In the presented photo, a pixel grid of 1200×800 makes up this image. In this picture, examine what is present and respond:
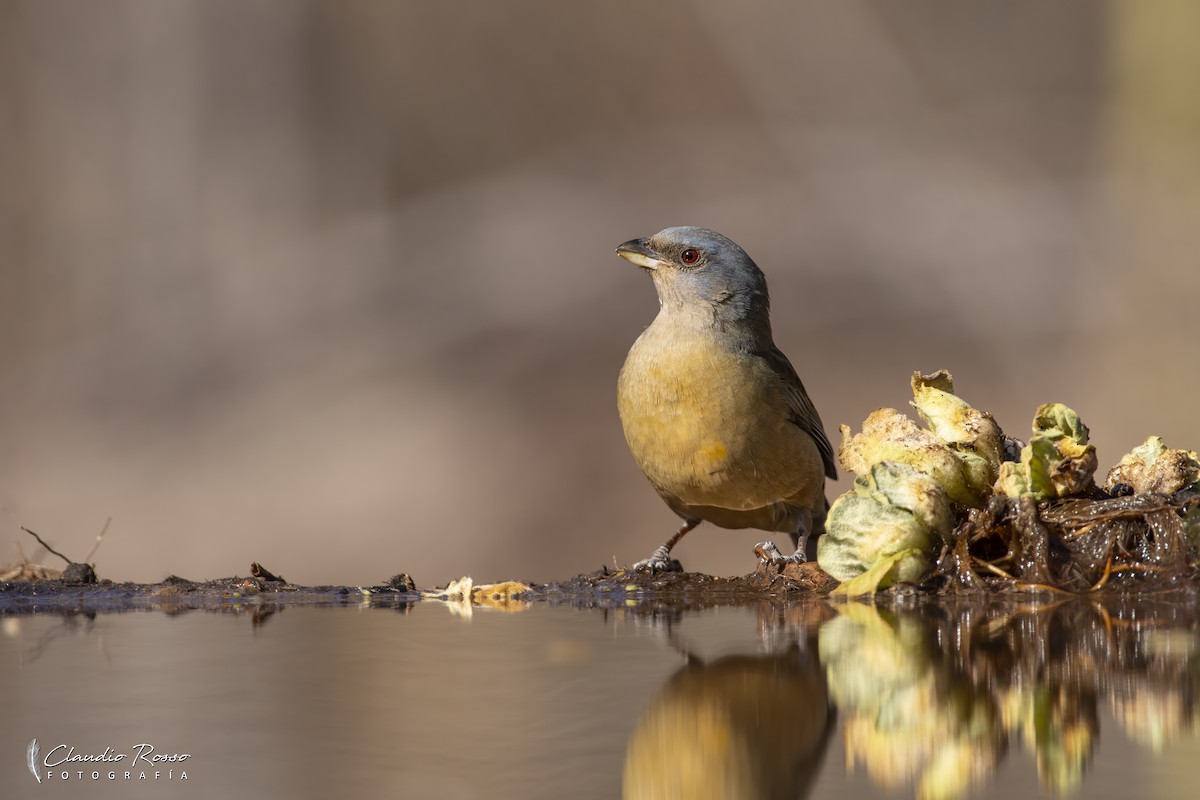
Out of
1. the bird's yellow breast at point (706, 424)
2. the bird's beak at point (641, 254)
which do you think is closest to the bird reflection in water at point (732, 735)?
the bird's yellow breast at point (706, 424)

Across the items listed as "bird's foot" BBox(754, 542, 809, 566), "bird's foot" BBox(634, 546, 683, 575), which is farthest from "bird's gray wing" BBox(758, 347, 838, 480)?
"bird's foot" BBox(754, 542, 809, 566)

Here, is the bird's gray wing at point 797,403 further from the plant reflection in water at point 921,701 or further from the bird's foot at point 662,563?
the plant reflection in water at point 921,701

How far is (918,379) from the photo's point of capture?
4121mm

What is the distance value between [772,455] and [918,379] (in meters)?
1.35

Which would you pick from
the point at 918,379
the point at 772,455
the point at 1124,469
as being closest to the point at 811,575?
the point at 918,379

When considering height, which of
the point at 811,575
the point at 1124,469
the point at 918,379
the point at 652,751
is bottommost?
the point at 652,751

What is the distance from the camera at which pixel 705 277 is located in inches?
234

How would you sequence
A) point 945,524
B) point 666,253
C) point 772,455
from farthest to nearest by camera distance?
point 666,253, point 772,455, point 945,524

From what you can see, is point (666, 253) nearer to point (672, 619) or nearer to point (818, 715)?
point (672, 619)

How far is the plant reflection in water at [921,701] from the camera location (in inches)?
65.6

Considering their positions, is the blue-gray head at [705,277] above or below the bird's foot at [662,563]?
above

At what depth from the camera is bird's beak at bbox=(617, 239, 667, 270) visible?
6043 millimetres

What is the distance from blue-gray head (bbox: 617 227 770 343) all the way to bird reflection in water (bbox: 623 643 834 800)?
3.56 m

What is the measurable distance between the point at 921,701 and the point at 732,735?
401 mm
